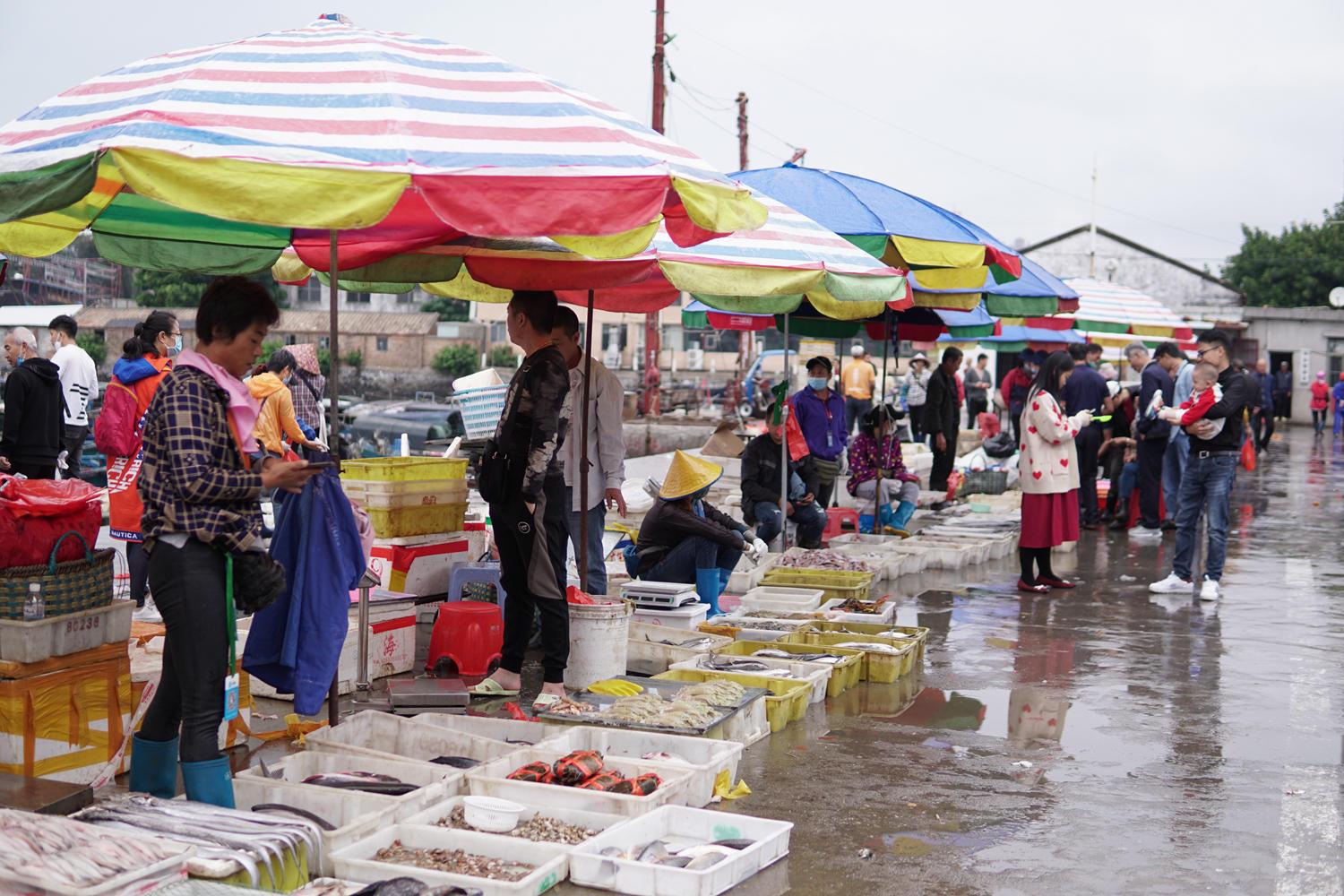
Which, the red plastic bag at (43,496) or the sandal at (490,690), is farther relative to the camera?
the sandal at (490,690)

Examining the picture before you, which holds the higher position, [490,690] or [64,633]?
[64,633]

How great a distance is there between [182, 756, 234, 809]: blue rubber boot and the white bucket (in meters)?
2.62

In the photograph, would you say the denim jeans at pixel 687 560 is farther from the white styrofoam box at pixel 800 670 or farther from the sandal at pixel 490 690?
the sandal at pixel 490 690

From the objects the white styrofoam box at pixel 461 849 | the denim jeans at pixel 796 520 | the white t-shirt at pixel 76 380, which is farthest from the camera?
the white t-shirt at pixel 76 380

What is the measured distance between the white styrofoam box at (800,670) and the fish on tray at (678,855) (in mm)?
2351

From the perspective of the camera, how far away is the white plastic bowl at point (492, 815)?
458cm

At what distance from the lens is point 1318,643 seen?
30.1 feet

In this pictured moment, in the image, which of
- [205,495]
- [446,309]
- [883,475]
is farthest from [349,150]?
[446,309]

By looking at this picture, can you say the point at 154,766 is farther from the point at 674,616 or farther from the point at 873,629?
the point at 873,629

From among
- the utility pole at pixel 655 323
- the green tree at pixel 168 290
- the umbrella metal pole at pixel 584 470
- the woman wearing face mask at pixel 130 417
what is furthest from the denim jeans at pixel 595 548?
the green tree at pixel 168 290

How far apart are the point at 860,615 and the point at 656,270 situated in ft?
8.94

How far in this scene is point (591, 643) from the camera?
6.88 m

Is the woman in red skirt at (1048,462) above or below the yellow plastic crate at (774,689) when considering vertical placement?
above

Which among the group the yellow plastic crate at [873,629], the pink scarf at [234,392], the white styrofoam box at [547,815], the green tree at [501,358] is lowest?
the white styrofoam box at [547,815]
